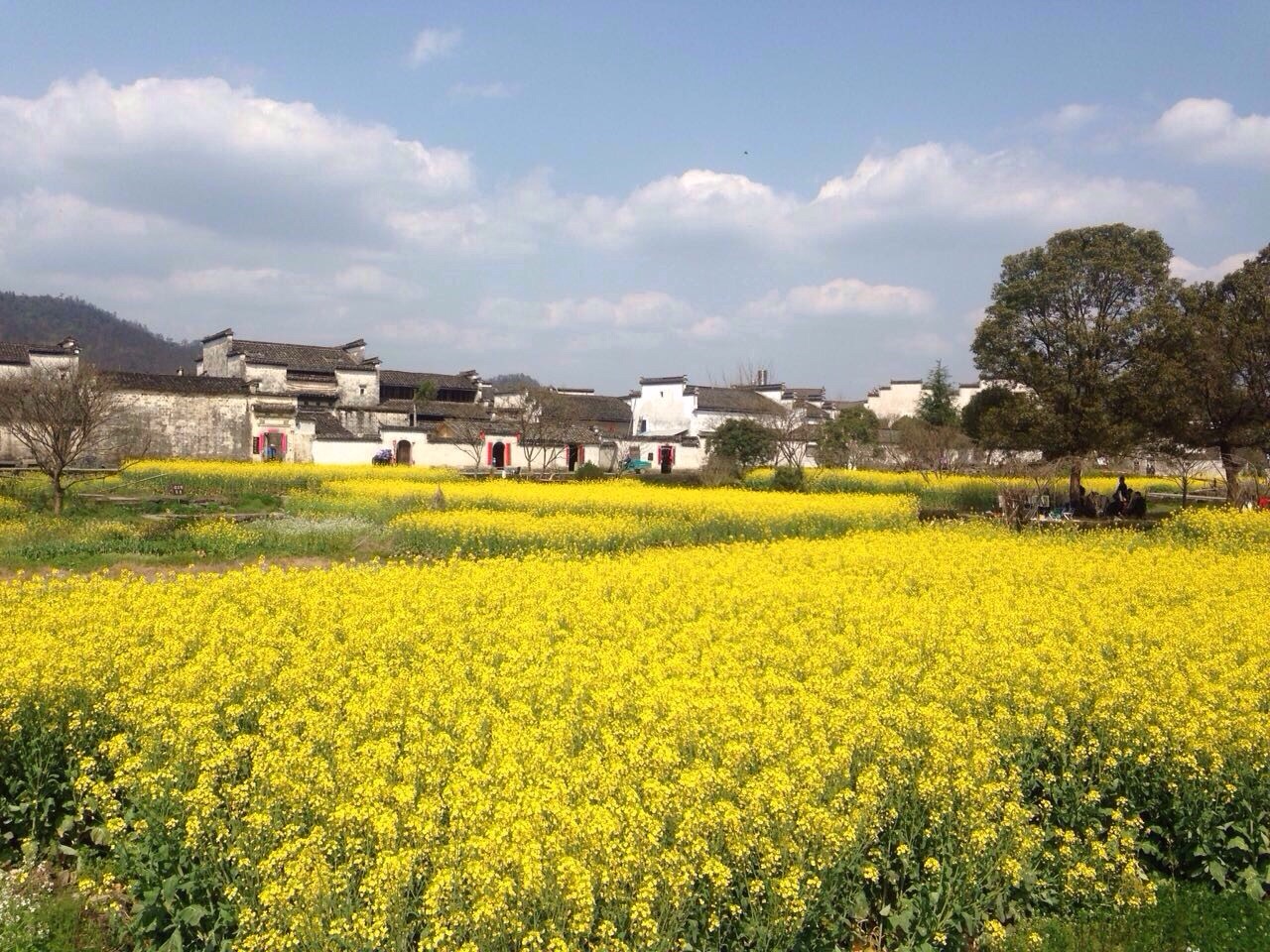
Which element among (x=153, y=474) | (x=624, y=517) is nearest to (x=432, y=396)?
(x=153, y=474)

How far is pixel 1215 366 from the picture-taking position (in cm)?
2583

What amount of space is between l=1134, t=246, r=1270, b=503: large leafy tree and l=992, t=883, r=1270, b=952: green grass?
74.5 ft

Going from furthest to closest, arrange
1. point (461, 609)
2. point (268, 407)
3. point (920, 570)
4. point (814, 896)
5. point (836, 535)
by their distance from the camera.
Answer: point (268, 407) → point (836, 535) → point (920, 570) → point (461, 609) → point (814, 896)

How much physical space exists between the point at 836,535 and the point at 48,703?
14.8m

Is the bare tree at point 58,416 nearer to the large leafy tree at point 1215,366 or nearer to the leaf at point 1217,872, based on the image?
the leaf at point 1217,872

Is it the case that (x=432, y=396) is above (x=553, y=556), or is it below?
above

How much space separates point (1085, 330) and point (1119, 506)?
5354 mm

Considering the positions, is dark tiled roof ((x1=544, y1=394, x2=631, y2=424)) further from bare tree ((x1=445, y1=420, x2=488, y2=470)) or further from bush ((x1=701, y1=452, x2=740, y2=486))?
bush ((x1=701, y1=452, x2=740, y2=486))

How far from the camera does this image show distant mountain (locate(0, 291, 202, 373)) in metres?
95.3

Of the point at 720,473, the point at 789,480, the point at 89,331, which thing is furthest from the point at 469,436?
the point at 89,331

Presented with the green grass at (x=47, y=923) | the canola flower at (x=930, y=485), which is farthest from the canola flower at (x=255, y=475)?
the green grass at (x=47, y=923)

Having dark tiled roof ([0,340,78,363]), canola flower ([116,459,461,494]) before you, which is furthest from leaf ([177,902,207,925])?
dark tiled roof ([0,340,78,363])

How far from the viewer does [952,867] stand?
4.84 m

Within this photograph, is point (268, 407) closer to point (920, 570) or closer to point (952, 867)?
point (920, 570)
